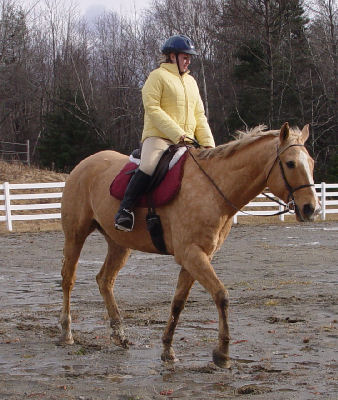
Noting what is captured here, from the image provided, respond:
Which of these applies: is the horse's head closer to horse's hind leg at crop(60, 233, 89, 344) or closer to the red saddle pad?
the red saddle pad

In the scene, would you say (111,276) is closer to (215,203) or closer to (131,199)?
(131,199)

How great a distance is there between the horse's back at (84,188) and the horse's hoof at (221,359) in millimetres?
2476

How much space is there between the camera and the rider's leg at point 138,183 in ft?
20.3

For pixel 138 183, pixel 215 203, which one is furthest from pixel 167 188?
pixel 215 203

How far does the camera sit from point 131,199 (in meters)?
6.23

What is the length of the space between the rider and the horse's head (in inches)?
45.9

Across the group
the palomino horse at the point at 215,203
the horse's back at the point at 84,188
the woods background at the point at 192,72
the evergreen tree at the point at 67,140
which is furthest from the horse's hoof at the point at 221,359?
the evergreen tree at the point at 67,140

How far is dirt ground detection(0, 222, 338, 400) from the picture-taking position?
4.93 metres

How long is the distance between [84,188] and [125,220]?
1.21 metres

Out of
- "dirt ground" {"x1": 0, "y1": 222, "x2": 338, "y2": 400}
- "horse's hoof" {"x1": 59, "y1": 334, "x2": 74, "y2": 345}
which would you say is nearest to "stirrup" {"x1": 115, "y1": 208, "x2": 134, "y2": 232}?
"dirt ground" {"x1": 0, "y1": 222, "x2": 338, "y2": 400}

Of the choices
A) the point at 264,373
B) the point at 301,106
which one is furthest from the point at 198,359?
the point at 301,106

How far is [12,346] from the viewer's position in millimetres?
6359

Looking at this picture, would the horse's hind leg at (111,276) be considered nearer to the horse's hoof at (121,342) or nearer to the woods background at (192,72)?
the horse's hoof at (121,342)

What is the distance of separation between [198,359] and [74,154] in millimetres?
35975
